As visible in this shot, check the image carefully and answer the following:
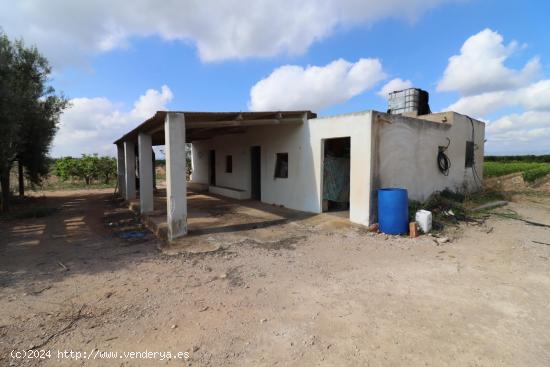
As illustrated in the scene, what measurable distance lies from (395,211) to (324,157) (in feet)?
9.21

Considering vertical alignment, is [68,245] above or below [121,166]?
below

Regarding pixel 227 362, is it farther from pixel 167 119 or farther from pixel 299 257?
pixel 167 119

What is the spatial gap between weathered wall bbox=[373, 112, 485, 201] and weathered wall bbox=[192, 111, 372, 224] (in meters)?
0.39

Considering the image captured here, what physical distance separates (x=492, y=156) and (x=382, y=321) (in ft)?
172

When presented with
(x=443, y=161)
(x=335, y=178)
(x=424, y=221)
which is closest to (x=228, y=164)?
(x=335, y=178)

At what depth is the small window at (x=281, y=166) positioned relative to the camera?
10.4 metres

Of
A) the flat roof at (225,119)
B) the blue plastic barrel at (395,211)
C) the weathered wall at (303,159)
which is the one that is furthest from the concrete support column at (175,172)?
the blue plastic barrel at (395,211)

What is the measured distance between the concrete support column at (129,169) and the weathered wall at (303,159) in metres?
3.96

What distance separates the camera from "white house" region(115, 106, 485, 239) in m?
7.13

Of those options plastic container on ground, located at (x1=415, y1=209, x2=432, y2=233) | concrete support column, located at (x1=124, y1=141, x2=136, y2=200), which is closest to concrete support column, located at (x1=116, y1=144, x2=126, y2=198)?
concrete support column, located at (x1=124, y1=141, x2=136, y2=200)

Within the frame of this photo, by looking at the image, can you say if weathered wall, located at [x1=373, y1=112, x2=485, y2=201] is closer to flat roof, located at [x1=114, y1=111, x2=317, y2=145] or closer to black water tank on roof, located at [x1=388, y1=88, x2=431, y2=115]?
black water tank on roof, located at [x1=388, y1=88, x2=431, y2=115]

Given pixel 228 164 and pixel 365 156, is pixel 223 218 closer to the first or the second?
pixel 365 156

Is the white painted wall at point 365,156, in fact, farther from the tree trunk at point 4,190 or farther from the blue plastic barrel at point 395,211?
the tree trunk at point 4,190

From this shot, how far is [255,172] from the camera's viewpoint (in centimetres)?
1230
